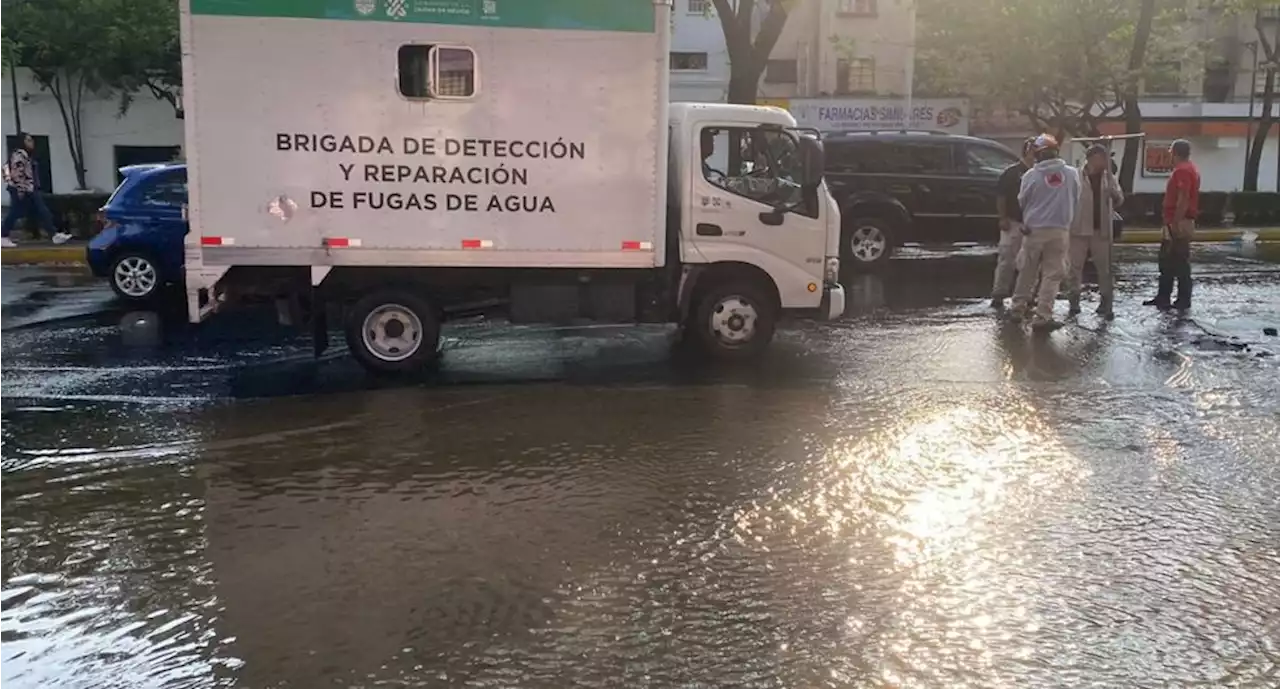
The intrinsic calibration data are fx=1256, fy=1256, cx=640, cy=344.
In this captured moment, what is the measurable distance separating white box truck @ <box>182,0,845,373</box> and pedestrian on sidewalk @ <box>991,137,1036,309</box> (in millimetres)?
3600

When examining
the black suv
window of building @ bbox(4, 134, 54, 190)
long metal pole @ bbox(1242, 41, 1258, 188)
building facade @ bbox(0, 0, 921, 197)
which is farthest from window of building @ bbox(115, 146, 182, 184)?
long metal pole @ bbox(1242, 41, 1258, 188)

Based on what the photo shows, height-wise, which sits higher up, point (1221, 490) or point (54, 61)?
point (54, 61)

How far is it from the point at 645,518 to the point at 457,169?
4.04m

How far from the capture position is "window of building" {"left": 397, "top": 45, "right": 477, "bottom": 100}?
9.26 m

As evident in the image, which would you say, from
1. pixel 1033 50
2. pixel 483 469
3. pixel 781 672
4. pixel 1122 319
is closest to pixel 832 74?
pixel 1033 50

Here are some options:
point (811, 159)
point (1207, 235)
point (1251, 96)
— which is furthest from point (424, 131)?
point (1251, 96)

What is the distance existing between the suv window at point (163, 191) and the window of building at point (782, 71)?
2762 cm

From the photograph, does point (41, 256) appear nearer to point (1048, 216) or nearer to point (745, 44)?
point (745, 44)

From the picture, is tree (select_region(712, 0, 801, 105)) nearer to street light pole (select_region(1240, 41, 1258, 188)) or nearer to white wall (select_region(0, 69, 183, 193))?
white wall (select_region(0, 69, 183, 193))

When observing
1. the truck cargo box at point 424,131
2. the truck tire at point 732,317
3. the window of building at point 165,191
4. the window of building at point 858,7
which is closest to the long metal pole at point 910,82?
the window of building at point 858,7

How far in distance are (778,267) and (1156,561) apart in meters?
4.97

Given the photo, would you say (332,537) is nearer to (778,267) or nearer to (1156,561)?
(1156,561)

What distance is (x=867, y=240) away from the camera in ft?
56.2

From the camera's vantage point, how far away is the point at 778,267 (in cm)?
1035
